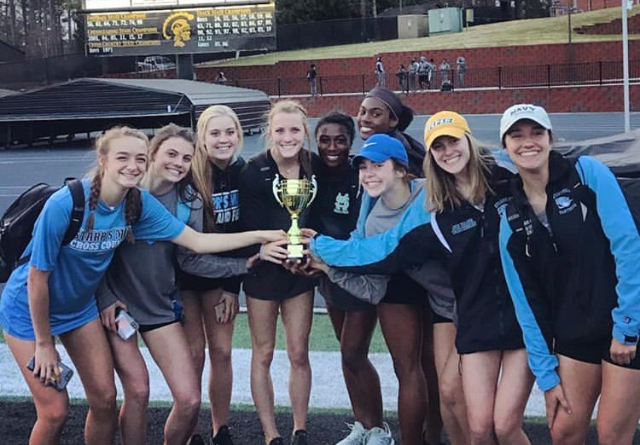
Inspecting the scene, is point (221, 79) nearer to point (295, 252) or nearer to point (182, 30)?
point (182, 30)

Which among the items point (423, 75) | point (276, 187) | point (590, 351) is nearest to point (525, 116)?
point (590, 351)

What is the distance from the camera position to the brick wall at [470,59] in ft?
131

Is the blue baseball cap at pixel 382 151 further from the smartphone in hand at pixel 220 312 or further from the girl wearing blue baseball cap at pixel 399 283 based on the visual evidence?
the smartphone in hand at pixel 220 312

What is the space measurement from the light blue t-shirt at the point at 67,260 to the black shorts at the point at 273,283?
2.28 ft

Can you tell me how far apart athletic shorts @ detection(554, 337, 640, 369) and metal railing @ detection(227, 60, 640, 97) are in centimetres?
3227

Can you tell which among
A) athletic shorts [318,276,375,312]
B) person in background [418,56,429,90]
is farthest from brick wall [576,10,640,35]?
athletic shorts [318,276,375,312]

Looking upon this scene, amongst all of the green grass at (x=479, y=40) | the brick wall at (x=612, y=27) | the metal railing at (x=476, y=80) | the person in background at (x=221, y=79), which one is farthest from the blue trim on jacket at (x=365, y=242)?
the brick wall at (x=612, y=27)

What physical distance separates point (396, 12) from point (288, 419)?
59.7 m

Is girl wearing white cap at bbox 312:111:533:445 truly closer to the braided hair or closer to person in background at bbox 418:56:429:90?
the braided hair

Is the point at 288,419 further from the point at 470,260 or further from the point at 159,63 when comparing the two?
the point at 159,63

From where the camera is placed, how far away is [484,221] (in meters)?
3.76

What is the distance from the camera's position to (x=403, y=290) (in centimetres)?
432

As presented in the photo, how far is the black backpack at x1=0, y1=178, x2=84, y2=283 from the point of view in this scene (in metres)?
3.90

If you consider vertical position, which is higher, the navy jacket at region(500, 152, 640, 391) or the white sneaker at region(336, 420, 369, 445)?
the navy jacket at region(500, 152, 640, 391)
